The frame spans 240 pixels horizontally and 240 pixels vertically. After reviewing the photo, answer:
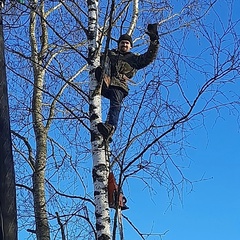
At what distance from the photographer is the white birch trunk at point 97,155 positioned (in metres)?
4.03

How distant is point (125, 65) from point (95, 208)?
1.38 meters

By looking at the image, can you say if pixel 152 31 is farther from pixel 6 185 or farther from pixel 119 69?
pixel 6 185

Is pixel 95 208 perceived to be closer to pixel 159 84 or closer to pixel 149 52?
pixel 159 84

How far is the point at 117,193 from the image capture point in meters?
4.05

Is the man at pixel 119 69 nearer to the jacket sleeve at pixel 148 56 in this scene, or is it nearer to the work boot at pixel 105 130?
the jacket sleeve at pixel 148 56

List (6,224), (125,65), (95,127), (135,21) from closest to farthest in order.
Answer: (6,224)
(95,127)
(125,65)
(135,21)

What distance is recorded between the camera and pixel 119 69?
16.2 ft

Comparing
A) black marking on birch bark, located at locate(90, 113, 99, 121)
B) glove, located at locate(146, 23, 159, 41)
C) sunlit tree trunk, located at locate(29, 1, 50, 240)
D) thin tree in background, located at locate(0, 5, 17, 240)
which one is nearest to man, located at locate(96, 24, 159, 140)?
glove, located at locate(146, 23, 159, 41)

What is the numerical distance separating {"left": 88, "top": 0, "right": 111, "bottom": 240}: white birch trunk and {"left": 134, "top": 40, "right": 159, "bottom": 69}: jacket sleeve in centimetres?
42

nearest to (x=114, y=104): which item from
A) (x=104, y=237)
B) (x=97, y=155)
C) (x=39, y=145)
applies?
(x=97, y=155)

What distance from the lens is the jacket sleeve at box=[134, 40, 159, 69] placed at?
4583 mm

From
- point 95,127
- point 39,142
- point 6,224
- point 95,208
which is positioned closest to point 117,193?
point 95,208

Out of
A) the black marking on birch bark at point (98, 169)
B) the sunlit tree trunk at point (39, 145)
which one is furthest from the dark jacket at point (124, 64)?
the sunlit tree trunk at point (39, 145)

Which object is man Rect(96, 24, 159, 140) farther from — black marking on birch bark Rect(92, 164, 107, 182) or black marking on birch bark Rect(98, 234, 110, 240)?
black marking on birch bark Rect(98, 234, 110, 240)
